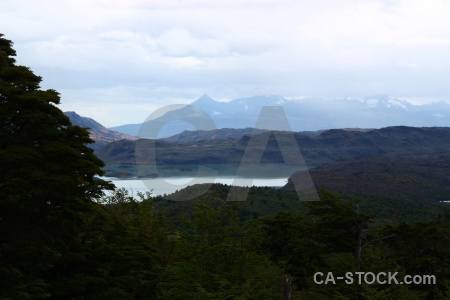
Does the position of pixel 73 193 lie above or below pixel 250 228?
above

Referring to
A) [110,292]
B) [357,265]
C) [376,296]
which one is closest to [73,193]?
[110,292]

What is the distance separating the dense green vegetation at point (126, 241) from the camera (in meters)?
16.4

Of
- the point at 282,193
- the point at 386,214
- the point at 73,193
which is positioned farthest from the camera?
the point at 282,193

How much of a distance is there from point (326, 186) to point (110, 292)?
145m

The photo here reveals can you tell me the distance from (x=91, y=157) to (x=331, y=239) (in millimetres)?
16157

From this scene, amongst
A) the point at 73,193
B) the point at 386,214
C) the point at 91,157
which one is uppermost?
the point at 91,157

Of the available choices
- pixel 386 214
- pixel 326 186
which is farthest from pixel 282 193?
pixel 326 186

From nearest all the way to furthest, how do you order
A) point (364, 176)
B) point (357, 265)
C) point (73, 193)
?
point (73, 193) < point (357, 265) < point (364, 176)

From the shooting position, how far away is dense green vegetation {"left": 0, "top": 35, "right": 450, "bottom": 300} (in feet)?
53.8

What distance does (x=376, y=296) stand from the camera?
63.4 feet

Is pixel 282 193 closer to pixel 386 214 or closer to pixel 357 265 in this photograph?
pixel 386 214

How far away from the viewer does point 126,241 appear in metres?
25.8

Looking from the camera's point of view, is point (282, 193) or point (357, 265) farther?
point (282, 193)

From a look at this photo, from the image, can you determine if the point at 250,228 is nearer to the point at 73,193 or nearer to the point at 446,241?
the point at 73,193
